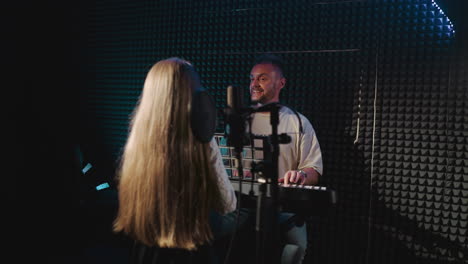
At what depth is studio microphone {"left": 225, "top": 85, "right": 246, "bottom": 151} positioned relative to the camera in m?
1.66

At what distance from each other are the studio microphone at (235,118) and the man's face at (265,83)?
142 centimetres

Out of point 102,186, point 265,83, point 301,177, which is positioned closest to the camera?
point 301,177

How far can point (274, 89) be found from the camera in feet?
10.2

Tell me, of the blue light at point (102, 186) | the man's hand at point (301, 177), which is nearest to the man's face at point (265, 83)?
the man's hand at point (301, 177)

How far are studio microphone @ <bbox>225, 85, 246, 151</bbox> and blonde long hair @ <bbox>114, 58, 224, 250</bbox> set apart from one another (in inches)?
5.1

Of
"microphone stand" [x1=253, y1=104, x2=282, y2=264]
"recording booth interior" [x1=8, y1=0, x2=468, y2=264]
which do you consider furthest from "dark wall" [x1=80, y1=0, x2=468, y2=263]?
"microphone stand" [x1=253, y1=104, x2=282, y2=264]

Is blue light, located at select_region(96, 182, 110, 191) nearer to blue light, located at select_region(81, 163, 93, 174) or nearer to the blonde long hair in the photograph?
blue light, located at select_region(81, 163, 93, 174)

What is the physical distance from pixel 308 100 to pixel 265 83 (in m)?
0.78

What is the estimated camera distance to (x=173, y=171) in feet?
5.52

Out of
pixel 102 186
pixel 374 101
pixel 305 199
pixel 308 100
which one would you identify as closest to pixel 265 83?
pixel 308 100

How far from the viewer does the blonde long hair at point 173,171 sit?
5.51 feet

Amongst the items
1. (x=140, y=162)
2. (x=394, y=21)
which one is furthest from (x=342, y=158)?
(x=140, y=162)

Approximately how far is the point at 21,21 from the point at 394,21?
3803 mm

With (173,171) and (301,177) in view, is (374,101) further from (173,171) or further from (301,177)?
(173,171)
